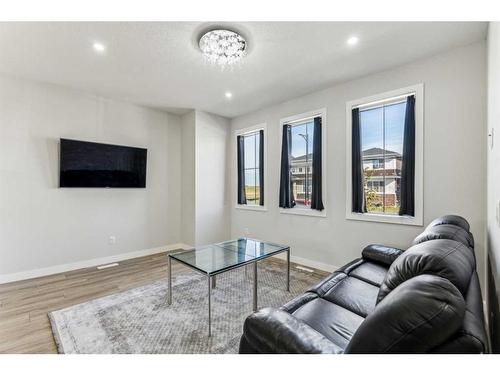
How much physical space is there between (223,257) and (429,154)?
2.52 metres

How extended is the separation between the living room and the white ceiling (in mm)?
25

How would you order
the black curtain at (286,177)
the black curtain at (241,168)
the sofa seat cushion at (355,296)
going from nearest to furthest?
the sofa seat cushion at (355,296), the black curtain at (286,177), the black curtain at (241,168)

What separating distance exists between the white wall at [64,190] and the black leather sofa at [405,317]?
3.53 metres

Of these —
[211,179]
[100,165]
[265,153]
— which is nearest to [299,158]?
[265,153]

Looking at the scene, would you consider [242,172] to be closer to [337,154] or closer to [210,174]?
[210,174]

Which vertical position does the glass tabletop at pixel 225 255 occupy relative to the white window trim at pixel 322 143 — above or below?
below

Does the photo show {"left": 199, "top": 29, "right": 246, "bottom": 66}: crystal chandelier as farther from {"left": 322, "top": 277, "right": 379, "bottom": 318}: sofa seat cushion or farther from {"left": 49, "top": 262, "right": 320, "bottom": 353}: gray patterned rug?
{"left": 49, "top": 262, "right": 320, "bottom": 353}: gray patterned rug

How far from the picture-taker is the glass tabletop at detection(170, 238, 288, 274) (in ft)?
7.61

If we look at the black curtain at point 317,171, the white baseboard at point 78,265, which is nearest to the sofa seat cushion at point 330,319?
the black curtain at point 317,171

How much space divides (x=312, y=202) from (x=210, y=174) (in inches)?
81.9

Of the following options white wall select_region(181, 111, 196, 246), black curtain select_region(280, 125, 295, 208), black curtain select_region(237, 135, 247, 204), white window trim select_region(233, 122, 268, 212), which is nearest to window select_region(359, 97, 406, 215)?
black curtain select_region(280, 125, 295, 208)

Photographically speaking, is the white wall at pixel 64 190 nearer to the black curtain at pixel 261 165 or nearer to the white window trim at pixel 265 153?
the white window trim at pixel 265 153

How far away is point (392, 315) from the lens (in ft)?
2.78

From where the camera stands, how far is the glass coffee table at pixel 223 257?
2256mm
